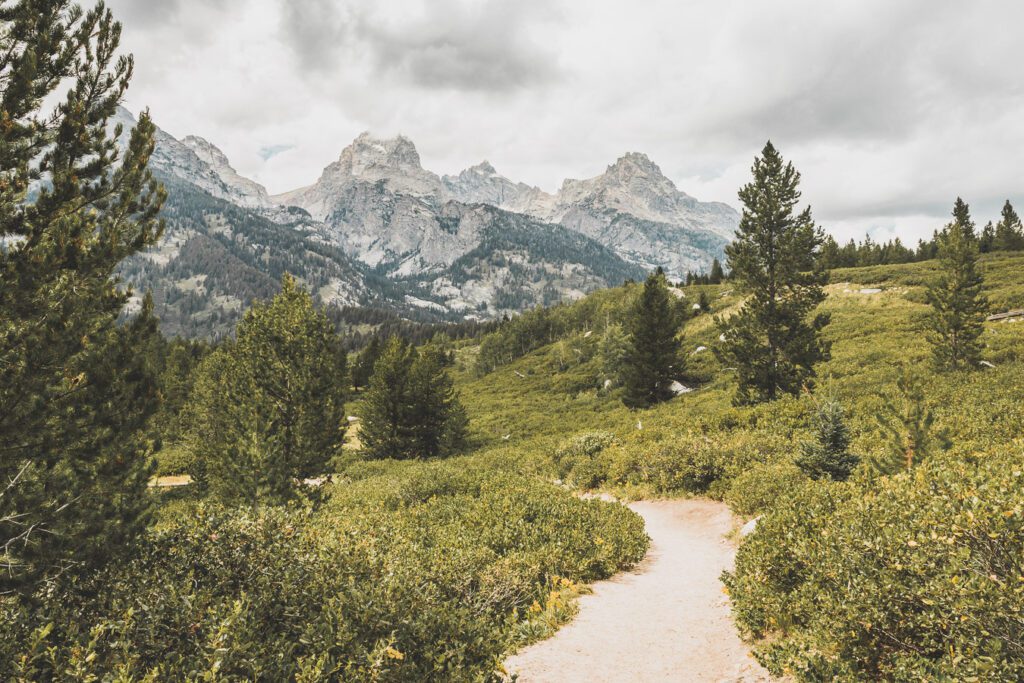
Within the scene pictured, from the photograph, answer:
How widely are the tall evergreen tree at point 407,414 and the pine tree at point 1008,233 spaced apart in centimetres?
9828

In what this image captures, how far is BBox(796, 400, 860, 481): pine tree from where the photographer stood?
1270 cm

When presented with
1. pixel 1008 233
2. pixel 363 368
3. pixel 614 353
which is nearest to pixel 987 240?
pixel 1008 233

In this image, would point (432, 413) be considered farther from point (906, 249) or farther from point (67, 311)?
point (906, 249)

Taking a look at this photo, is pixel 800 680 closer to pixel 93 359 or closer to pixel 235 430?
pixel 93 359

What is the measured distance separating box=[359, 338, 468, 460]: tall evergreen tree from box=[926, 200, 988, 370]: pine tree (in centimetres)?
3055

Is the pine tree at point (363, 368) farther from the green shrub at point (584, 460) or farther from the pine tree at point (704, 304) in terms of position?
the green shrub at point (584, 460)

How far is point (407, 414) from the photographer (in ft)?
119

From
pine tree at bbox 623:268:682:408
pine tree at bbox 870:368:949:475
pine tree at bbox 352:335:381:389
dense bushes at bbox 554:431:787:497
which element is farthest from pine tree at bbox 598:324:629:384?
pine tree at bbox 352:335:381:389

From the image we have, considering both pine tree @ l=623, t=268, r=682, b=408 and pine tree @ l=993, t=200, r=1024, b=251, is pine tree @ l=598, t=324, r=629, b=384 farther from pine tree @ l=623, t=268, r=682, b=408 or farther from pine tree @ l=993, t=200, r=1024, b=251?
pine tree @ l=993, t=200, r=1024, b=251

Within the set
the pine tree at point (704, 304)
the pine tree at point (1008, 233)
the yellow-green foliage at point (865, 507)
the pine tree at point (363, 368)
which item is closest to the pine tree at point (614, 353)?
the yellow-green foliage at point (865, 507)

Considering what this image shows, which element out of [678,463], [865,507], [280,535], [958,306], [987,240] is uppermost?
[987,240]

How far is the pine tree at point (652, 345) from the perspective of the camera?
4047cm

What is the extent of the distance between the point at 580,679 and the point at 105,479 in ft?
22.5

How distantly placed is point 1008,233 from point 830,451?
103 m
